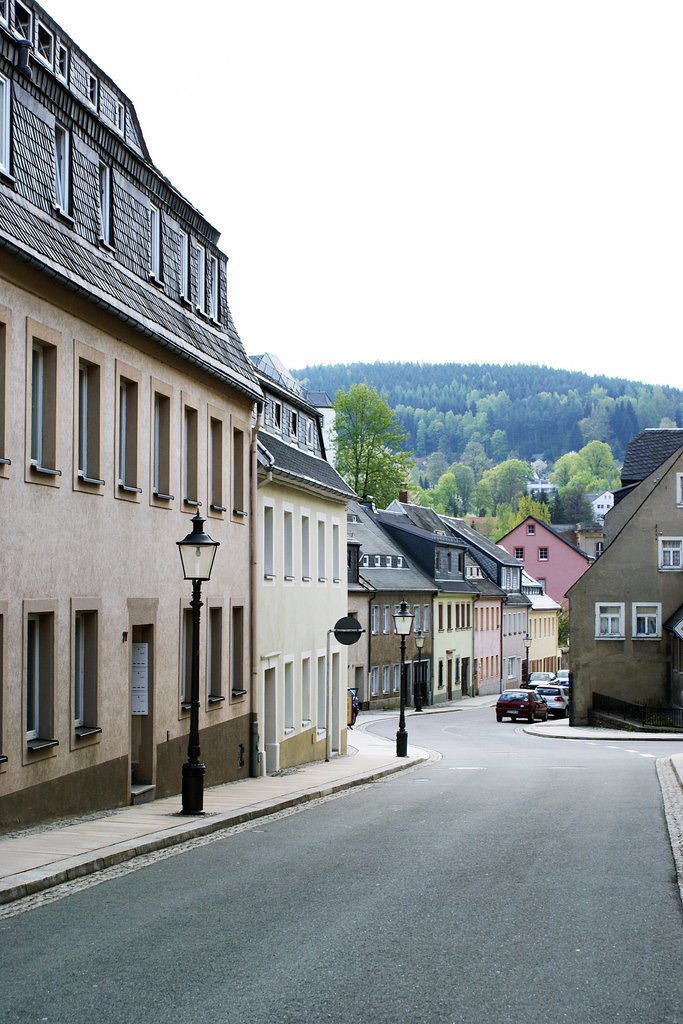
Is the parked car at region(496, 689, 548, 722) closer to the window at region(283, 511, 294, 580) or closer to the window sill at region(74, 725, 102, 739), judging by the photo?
the window at region(283, 511, 294, 580)

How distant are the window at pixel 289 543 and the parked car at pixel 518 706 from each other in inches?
1292

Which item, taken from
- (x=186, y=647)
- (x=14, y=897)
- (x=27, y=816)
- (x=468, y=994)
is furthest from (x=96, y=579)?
(x=468, y=994)

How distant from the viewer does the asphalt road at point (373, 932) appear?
25.1 ft

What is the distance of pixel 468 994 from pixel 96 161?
47.0 ft

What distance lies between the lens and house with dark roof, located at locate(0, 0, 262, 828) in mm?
15258

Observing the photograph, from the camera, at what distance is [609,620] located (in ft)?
187

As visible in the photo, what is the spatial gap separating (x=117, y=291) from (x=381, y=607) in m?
51.2

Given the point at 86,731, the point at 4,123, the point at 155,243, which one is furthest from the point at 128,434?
the point at 4,123

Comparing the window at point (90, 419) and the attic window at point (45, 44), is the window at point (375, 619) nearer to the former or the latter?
the attic window at point (45, 44)

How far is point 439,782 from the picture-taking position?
26.2 metres

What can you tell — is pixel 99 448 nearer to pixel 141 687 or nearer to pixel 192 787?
pixel 141 687

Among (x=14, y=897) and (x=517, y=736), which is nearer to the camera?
(x=14, y=897)

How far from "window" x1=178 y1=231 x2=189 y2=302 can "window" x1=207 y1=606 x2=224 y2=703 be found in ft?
18.5

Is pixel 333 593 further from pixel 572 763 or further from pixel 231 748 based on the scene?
pixel 231 748
